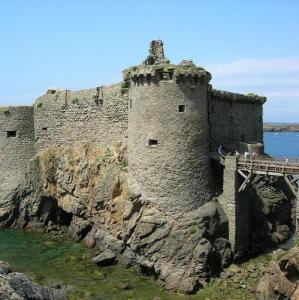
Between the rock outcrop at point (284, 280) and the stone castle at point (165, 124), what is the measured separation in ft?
26.3

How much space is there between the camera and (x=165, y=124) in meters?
28.8

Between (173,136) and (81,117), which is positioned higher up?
(81,117)

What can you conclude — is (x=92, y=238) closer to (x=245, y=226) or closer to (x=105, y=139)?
(x=105, y=139)

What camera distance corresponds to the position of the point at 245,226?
30.0m

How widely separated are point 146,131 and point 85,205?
8025 millimetres

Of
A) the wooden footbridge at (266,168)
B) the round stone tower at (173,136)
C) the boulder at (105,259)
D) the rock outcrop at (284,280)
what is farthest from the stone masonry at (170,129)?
the rock outcrop at (284,280)

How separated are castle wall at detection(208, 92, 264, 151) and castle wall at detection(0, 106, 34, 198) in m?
14.9

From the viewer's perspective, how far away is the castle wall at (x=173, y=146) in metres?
28.8

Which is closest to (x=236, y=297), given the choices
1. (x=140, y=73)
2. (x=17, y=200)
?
(x=140, y=73)

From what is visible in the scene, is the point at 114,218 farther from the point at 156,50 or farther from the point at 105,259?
the point at 156,50

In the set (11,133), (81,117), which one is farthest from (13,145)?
(81,117)

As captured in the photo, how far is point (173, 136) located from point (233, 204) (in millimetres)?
5099

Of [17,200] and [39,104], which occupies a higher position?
[39,104]

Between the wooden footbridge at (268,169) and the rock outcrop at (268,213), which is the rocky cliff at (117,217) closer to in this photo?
the rock outcrop at (268,213)
